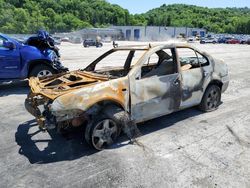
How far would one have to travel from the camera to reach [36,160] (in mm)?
4707

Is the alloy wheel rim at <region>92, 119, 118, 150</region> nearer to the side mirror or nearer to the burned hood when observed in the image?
the burned hood

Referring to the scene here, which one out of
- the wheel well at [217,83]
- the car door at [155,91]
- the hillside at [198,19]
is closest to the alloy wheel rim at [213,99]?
the wheel well at [217,83]

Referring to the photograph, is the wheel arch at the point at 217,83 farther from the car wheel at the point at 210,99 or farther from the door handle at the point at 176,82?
the door handle at the point at 176,82

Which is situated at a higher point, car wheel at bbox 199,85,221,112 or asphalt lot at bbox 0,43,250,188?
car wheel at bbox 199,85,221,112

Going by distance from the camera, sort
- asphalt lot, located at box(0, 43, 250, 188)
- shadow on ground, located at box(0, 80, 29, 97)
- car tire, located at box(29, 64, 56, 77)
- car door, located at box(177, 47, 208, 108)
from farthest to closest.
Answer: car tire, located at box(29, 64, 56, 77)
shadow on ground, located at box(0, 80, 29, 97)
car door, located at box(177, 47, 208, 108)
asphalt lot, located at box(0, 43, 250, 188)

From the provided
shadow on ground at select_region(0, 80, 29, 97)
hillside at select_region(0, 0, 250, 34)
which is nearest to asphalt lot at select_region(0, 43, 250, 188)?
shadow on ground at select_region(0, 80, 29, 97)

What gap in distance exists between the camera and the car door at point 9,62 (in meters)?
8.61

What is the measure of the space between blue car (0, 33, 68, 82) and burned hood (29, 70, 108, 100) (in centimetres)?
292

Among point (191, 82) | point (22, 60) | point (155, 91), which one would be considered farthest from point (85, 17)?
point (155, 91)

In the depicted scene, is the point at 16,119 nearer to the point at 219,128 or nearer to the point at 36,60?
the point at 36,60

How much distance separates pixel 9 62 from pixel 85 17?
143 meters

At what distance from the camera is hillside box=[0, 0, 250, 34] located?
3730 inches

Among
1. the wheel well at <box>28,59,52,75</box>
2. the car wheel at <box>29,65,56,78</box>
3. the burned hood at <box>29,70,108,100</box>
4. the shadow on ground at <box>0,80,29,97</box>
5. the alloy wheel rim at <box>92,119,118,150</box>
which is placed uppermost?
the burned hood at <box>29,70,108,100</box>

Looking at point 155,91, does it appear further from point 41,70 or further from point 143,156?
point 41,70
